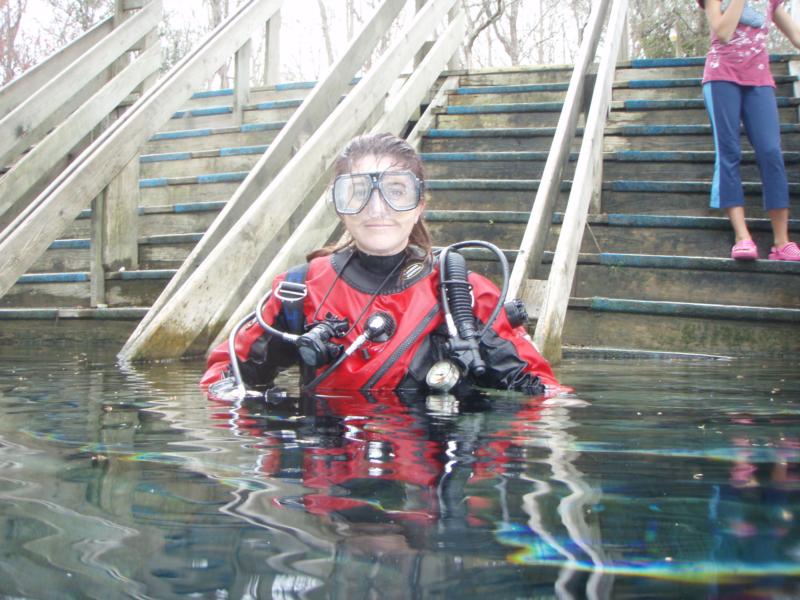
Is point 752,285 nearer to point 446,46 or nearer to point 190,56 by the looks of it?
point 446,46

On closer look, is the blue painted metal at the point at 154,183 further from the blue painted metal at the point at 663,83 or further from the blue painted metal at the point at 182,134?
the blue painted metal at the point at 663,83

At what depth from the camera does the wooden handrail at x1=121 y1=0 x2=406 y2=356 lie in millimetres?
5125

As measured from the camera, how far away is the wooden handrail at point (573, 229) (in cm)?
429

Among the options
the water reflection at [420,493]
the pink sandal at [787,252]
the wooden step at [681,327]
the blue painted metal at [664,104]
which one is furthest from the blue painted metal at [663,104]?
the water reflection at [420,493]

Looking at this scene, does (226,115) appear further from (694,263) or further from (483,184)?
(694,263)

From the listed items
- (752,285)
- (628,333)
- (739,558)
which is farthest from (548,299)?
(739,558)

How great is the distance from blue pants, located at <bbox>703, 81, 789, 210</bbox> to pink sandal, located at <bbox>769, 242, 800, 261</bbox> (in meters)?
0.22

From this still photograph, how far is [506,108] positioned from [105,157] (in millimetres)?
3189

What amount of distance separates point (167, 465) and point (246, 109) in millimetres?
6597

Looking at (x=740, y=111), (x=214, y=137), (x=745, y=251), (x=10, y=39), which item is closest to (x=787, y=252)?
(x=745, y=251)

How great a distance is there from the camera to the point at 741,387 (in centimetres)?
341

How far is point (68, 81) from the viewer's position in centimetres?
673

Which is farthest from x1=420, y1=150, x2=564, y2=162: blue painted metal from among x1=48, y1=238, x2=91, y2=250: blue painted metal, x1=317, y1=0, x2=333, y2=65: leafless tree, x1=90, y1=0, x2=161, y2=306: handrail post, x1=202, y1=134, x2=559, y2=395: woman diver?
x1=317, y1=0, x2=333, y2=65: leafless tree

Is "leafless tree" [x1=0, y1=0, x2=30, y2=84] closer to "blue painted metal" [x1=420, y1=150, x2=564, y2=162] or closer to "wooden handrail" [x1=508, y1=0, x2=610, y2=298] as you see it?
"blue painted metal" [x1=420, y1=150, x2=564, y2=162]
